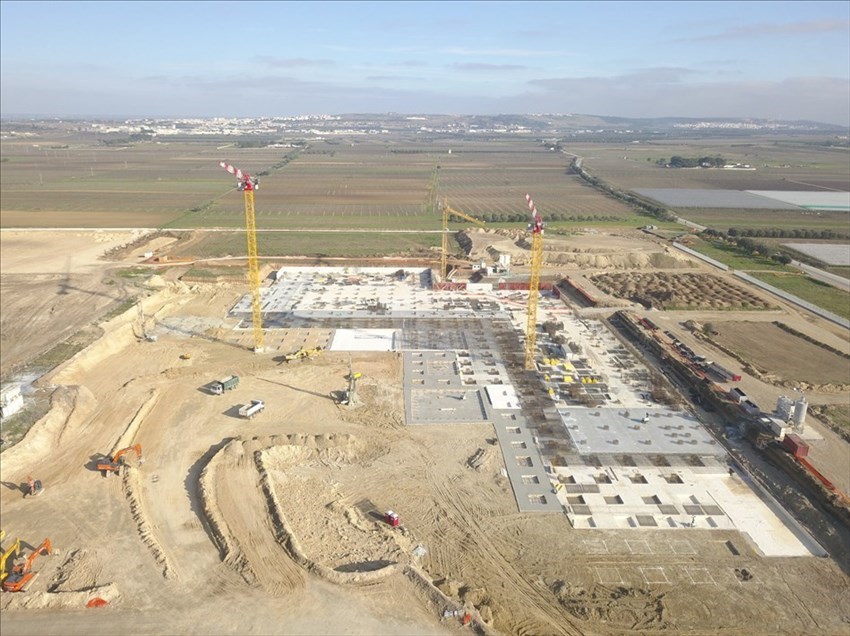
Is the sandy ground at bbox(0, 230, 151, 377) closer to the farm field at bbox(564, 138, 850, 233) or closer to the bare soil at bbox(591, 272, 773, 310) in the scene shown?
the bare soil at bbox(591, 272, 773, 310)

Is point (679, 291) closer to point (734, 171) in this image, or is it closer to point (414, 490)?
point (414, 490)

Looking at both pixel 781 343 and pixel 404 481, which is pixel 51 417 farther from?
pixel 781 343

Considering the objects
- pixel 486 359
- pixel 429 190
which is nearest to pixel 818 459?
pixel 486 359

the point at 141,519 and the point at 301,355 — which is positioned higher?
the point at 301,355

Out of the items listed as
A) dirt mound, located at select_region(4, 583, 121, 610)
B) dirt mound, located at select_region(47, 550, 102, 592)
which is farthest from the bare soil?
dirt mound, located at select_region(4, 583, 121, 610)

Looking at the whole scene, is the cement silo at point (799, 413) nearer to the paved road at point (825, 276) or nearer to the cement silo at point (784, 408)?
the cement silo at point (784, 408)

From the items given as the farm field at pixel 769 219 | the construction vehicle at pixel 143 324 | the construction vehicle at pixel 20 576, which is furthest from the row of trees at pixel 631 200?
the construction vehicle at pixel 20 576

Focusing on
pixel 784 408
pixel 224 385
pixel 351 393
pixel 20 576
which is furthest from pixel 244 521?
pixel 784 408
